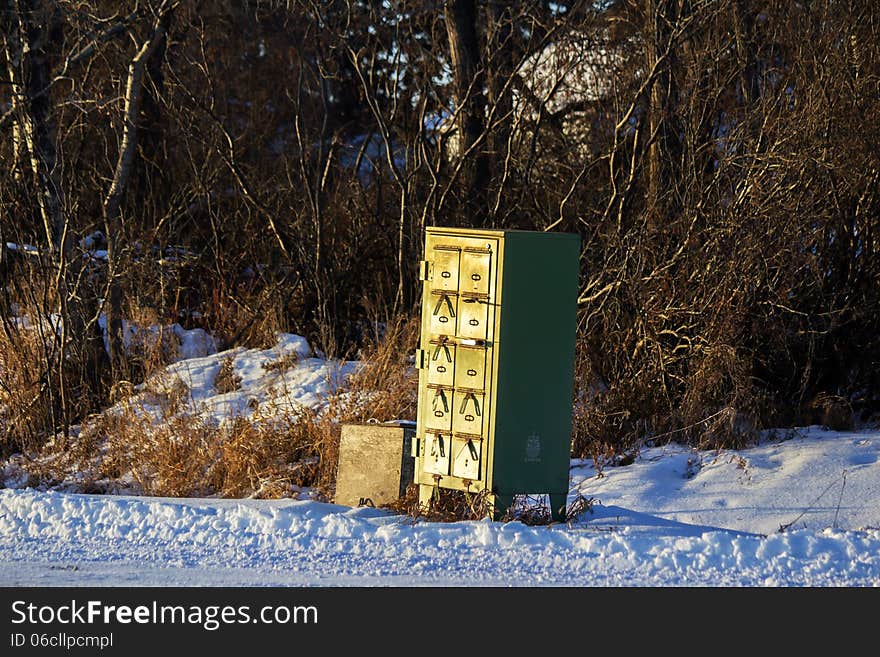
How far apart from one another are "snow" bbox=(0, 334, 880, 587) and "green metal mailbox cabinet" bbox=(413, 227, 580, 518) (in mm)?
349

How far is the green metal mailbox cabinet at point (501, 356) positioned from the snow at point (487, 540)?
1.14ft

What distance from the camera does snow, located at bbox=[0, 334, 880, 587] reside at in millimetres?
5871

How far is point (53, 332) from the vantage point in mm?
11875

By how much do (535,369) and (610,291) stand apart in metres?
4.10

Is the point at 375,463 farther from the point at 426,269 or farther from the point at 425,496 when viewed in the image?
the point at 426,269

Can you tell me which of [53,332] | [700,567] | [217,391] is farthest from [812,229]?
[53,332]

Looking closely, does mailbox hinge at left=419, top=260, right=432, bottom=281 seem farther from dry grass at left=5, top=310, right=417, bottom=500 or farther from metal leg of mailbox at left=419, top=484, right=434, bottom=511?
dry grass at left=5, top=310, right=417, bottom=500

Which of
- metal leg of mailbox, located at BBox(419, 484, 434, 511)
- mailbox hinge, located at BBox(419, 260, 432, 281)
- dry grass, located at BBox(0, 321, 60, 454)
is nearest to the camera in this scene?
mailbox hinge, located at BBox(419, 260, 432, 281)

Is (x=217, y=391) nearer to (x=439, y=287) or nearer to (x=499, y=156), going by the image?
(x=499, y=156)

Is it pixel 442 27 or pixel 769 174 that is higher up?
pixel 442 27

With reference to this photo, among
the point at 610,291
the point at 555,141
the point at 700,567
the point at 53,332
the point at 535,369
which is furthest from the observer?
the point at 555,141

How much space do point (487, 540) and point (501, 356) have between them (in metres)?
1.09

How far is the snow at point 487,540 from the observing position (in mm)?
5871

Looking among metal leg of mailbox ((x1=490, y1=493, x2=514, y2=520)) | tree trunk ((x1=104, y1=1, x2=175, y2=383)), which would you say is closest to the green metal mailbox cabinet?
metal leg of mailbox ((x1=490, y1=493, x2=514, y2=520))
